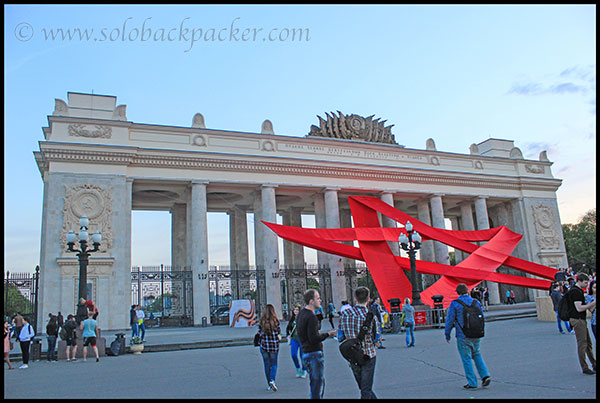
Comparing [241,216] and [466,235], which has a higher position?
[241,216]

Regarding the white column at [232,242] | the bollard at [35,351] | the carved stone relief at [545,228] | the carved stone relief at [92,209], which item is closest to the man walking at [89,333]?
the bollard at [35,351]

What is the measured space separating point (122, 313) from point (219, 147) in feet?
36.4

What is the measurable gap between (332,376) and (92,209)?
20437 millimetres

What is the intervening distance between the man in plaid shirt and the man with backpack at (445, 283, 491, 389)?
1.79 m

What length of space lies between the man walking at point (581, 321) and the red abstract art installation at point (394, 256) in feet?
38.1

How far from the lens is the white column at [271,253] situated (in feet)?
95.5

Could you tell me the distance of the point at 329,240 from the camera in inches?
848

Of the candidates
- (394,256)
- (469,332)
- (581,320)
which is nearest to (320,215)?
(394,256)

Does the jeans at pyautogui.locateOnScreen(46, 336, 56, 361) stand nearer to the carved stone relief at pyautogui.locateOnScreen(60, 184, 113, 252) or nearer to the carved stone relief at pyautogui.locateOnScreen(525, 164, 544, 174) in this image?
the carved stone relief at pyautogui.locateOnScreen(60, 184, 113, 252)

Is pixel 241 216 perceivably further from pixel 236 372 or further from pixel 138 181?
pixel 236 372

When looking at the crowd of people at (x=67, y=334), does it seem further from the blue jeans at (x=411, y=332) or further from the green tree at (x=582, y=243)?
the green tree at (x=582, y=243)

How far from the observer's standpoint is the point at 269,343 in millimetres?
7852

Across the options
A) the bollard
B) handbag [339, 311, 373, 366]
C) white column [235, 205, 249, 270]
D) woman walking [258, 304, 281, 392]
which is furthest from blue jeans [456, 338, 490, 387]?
white column [235, 205, 249, 270]

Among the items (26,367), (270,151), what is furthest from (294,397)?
(270,151)
